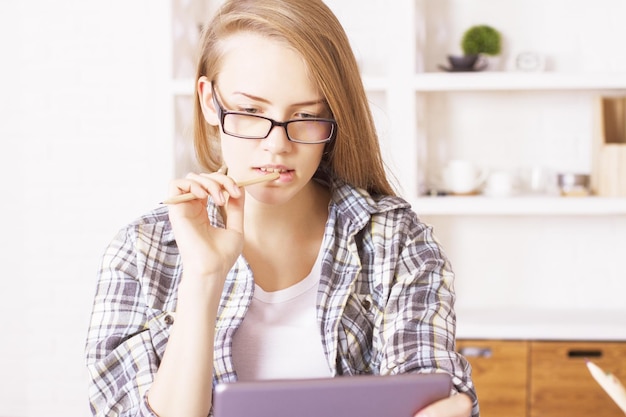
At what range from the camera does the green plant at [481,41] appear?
3094mm

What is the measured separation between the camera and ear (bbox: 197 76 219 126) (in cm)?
161

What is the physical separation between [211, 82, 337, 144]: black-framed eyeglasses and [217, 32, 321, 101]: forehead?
0.04 meters

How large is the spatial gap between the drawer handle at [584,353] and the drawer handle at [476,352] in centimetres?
29

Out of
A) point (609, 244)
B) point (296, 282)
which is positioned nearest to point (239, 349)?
point (296, 282)

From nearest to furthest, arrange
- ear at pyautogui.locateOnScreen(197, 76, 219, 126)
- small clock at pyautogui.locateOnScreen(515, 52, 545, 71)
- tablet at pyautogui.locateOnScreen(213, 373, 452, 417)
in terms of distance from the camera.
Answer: tablet at pyautogui.locateOnScreen(213, 373, 452, 417) < ear at pyautogui.locateOnScreen(197, 76, 219, 126) < small clock at pyautogui.locateOnScreen(515, 52, 545, 71)

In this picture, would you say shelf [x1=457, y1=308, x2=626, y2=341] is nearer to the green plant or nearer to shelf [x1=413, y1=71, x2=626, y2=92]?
shelf [x1=413, y1=71, x2=626, y2=92]

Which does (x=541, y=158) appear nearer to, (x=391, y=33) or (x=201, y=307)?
(x=391, y=33)

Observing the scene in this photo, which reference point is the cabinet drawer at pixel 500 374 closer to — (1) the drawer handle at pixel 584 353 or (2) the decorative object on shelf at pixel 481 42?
(1) the drawer handle at pixel 584 353

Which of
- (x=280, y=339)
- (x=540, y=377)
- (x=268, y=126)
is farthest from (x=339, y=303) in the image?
(x=540, y=377)

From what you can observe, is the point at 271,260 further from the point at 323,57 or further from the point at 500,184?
the point at 500,184

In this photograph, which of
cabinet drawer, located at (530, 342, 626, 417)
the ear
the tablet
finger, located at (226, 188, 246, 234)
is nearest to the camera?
the tablet

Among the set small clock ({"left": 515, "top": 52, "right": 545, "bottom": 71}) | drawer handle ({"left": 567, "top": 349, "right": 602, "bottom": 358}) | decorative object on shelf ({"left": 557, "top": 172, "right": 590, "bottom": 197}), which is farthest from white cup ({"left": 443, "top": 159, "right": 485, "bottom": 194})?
drawer handle ({"left": 567, "top": 349, "right": 602, "bottom": 358})

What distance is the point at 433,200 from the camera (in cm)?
303

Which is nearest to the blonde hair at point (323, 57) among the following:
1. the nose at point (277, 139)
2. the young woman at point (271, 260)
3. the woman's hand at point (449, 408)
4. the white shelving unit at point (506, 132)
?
the young woman at point (271, 260)
